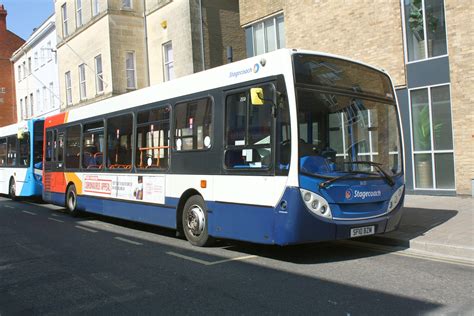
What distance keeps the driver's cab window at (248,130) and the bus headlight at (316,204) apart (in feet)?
2.20

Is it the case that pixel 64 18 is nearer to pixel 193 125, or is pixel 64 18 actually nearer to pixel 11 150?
pixel 11 150

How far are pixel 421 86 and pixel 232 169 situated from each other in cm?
810

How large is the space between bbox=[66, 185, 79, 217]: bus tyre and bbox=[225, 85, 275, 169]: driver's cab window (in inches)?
279

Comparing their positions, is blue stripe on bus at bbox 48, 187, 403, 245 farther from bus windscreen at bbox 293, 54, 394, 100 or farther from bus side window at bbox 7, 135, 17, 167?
bus side window at bbox 7, 135, 17, 167

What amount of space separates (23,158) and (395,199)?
587 inches

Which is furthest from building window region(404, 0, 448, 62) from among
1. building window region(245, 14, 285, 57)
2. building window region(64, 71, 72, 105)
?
building window region(64, 71, 72, 105)

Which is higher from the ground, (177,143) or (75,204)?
(177,143)

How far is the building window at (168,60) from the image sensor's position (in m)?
22.9

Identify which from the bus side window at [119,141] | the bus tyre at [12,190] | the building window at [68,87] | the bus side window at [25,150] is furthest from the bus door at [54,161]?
the building window at [68,87]

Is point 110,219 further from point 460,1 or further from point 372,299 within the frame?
point 460,1

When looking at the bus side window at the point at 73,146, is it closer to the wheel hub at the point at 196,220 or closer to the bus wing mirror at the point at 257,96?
the wheel hub at the point at 196,220

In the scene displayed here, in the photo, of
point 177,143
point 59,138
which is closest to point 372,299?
point 177,143

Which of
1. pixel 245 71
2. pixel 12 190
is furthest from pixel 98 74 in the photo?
pixel 245 71

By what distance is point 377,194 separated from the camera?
23.7ft
